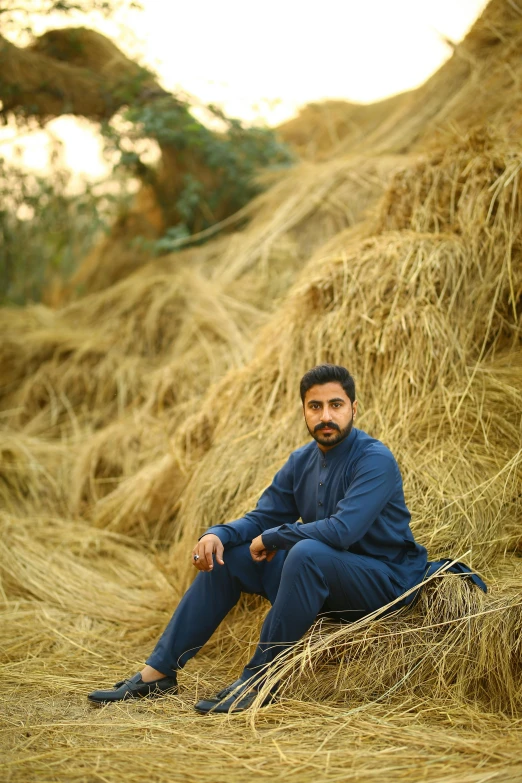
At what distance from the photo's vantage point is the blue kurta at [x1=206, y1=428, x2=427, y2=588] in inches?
98.7

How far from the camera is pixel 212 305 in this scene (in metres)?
5.58

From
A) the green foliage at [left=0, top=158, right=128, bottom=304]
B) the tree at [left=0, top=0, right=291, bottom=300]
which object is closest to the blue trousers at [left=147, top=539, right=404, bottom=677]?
the tree at [left=0, top=0, right=291, bottom=300]

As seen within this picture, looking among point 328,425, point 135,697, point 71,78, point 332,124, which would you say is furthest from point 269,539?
point 332,124

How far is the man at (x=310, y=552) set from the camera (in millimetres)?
2463

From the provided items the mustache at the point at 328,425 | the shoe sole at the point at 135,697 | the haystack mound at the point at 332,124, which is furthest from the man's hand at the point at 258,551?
the haystack mound at the point at 332,124

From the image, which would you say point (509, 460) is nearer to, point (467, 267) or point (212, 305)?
point (467, 267)

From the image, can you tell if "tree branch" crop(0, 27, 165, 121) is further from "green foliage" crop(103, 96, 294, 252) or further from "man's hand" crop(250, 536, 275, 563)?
"man's hand" crop(250, 536, 275, 563)

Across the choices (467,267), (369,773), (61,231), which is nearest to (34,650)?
(369,773)

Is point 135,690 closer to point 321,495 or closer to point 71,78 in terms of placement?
point 321,495

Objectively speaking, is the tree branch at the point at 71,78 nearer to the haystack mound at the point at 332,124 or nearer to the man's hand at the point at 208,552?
the haystack mound at the point at 332,124

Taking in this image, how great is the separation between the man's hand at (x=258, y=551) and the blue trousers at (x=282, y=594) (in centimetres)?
8

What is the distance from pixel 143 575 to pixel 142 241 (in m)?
3.39

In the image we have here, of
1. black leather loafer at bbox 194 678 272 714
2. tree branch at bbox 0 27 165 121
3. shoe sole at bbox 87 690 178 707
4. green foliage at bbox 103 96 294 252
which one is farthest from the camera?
green foliage at bbox 103 96 294 252

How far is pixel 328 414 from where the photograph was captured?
266 cm
